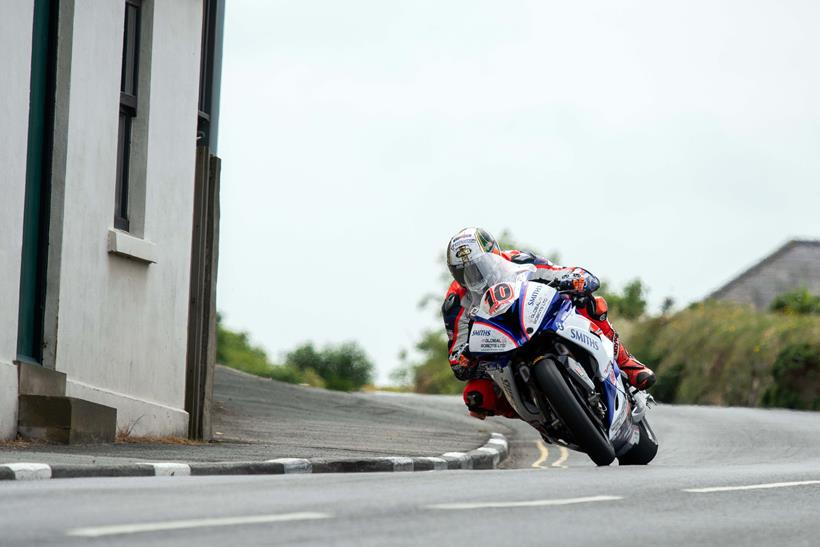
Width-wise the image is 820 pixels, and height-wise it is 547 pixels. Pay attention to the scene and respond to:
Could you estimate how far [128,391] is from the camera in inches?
635

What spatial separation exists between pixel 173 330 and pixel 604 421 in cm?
592

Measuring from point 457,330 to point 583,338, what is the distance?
1.17 metres

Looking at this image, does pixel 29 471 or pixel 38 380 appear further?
pixel 38 380

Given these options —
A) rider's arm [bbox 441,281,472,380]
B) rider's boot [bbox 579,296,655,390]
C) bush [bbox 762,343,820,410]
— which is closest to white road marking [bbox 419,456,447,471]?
rider's arm [bbox 441,281,472,380]

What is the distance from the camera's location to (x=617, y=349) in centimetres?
1395

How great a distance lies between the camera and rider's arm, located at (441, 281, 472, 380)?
42.9 ft

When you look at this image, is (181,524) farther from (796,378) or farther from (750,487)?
(796,378)

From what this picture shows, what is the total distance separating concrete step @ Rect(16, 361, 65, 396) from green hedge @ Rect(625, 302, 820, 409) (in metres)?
22.5

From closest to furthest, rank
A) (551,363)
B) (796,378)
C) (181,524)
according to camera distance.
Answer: (181,524) → (551,363) → (796,378)

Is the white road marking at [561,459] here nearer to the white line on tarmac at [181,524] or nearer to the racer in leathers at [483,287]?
the racer in leathers at [483,287]

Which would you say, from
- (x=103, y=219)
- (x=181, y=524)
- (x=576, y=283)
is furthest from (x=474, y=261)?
(x=181, y=524)

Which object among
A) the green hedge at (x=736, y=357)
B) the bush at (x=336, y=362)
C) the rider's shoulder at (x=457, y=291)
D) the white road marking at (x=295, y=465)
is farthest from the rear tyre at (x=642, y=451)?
the bush at (x=336, y=362)

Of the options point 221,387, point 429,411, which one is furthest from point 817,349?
point 221,387

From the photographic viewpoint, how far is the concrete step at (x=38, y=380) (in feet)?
46.1
